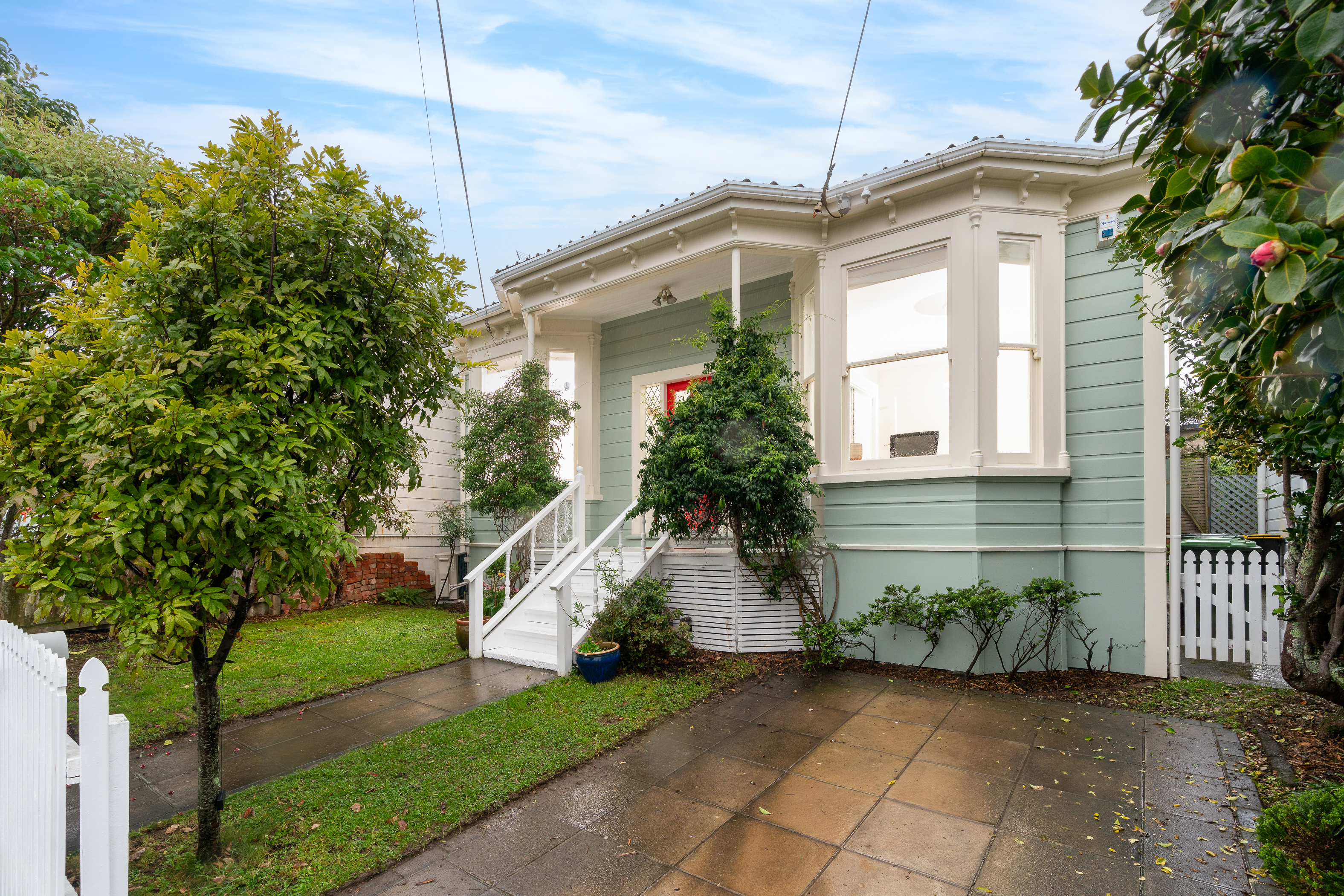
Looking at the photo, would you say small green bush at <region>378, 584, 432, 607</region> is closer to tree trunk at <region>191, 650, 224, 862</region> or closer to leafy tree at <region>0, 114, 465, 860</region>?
leafy tree at <region>0, 114, 465, 860</region>

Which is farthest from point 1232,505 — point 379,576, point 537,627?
point 379,576

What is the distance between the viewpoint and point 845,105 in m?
5.65

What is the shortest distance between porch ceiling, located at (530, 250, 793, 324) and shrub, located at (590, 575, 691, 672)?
3704 mm

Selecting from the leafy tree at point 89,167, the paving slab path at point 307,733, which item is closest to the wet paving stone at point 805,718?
the paving slab path at point 307,733

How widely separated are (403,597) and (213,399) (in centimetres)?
828

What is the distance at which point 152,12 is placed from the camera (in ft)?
20.4

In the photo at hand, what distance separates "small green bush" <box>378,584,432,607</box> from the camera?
9.85m

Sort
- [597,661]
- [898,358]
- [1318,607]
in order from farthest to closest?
[898,358] < [597,661] < [1318,607]

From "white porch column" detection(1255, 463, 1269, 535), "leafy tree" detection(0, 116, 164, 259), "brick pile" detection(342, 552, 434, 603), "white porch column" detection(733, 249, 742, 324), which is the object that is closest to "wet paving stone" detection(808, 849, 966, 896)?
"white porch column" detection(733, 249, 742, 324)

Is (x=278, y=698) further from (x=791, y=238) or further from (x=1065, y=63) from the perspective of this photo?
(x=1065, y=63)

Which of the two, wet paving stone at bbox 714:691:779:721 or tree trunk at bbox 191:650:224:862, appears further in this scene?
wet paving stone at bbox 714:691:779:721

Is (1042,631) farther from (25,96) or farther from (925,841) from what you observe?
Result: (25,96)

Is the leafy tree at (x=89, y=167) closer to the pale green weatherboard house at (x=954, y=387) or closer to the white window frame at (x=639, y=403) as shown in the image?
the pale green weatherboard house at (x=954, y=387)

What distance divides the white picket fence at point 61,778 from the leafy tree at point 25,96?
8.33 meters
